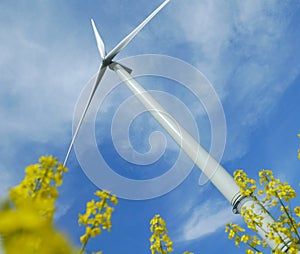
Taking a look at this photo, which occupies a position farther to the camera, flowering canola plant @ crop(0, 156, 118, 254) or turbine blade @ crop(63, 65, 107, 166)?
turbine blade @ crop(63, 65, 107, 166)

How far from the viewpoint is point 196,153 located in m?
11.0

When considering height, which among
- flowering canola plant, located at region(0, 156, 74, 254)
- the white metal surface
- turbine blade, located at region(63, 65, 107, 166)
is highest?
turbine blade, located at region(63, 65, 107, 166)

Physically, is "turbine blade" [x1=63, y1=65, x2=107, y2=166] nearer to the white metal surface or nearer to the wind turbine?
the wind turbine

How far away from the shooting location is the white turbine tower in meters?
6.54

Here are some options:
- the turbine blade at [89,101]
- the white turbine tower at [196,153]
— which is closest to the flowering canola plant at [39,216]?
the white turbine tower at [196,153]

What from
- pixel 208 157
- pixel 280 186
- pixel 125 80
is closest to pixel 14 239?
pixel 280 186

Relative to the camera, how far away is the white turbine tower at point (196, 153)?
654 cm

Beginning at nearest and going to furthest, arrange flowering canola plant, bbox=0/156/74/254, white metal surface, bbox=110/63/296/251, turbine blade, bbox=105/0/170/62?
flowering canola plant, bbox=0/156/74/254, white metal surface, bbox=110/63/296/251, turbine blade, bbox=105/0/170/62

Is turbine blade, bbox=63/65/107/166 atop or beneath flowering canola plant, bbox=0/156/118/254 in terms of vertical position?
atop

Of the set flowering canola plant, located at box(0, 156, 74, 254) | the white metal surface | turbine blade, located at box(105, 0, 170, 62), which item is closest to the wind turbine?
turbine blade, located at box(105, 0, 170, 62)

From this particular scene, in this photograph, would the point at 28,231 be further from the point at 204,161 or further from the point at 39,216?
the point at 204,161

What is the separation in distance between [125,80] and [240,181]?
11624 mm

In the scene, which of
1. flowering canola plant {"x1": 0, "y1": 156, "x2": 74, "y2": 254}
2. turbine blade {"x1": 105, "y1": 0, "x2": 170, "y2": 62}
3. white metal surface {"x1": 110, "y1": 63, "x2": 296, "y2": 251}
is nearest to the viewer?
flowering canola plant {"x1": 0, "y1": 156, "x2": 74, "y2": 254}

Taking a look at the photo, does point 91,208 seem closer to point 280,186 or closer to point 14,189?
point 14,189
